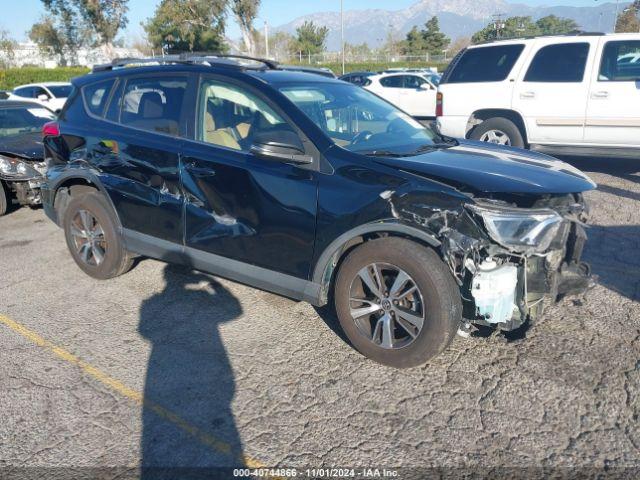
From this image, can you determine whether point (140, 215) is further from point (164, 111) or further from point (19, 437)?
point (19, 437)

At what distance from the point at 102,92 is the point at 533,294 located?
12.7 feet

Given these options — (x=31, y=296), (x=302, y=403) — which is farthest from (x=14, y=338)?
(x=302, y=403)

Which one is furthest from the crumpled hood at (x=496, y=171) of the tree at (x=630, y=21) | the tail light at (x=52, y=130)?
the tree at (x=630, y=21)

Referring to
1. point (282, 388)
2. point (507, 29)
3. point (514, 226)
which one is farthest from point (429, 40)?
point (282, 388)

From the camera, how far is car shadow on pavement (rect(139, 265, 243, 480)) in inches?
103

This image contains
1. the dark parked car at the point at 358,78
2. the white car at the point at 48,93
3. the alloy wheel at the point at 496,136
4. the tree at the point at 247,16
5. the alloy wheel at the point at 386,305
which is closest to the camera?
the alloy wheel at the point at 386,305

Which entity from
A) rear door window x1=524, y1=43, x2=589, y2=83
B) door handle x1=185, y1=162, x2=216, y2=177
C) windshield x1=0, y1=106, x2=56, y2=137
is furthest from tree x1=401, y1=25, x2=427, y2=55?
door handle x1=185, y1=162, x2=216, y2=177

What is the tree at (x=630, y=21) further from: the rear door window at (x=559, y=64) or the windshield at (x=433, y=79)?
the rear door window at (x=559, y=64)

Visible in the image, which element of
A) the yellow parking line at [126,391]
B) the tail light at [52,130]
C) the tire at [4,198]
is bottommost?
the yellow parking line at [126,391]

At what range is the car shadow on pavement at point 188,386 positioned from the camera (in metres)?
2.62

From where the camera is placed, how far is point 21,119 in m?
7.93

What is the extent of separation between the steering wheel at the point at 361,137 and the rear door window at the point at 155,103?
4.44 feet

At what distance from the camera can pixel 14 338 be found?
151 inches

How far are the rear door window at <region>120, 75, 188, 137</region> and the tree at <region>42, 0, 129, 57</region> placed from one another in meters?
36.8
